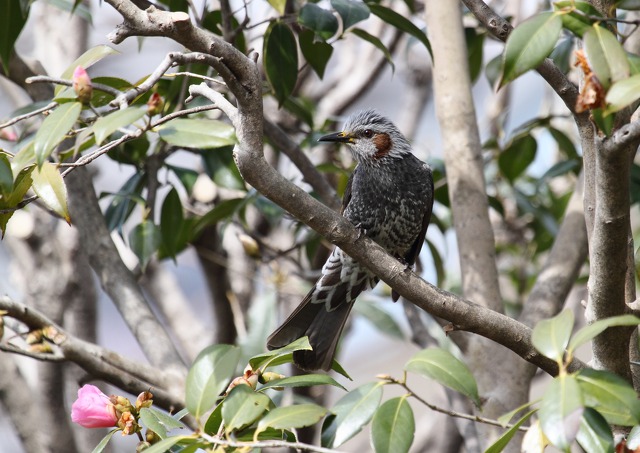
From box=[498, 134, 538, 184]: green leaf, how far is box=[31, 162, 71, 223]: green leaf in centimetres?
230

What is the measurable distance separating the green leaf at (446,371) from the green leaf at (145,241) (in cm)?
141

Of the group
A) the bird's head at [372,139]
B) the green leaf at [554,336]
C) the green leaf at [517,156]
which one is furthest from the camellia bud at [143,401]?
the green leaf at [517,156]

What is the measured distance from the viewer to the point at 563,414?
1.19m

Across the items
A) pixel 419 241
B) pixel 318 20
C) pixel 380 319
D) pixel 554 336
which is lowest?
pixel 380 319

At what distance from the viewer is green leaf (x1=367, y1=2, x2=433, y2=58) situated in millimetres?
2721

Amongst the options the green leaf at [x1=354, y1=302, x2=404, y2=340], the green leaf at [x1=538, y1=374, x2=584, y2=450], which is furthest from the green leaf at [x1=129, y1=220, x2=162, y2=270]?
the green leaf at [x1=538, y1=374, x2=584, y2=450]

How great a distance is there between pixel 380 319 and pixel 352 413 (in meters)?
2.36

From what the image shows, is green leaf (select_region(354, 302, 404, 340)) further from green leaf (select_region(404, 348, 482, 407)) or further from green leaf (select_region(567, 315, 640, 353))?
green leaf (select_region(567, 315, 640, 353))

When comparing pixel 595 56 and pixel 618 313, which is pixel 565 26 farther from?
pixel 618 313

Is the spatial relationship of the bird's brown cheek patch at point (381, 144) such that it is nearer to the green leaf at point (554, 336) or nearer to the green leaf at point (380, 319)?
the green leaf at point (380, 319)

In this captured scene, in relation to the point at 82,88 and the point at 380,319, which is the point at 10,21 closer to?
the point at 82,88

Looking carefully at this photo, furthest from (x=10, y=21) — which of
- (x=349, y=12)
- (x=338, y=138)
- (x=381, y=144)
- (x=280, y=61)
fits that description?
(x=381, y=144)

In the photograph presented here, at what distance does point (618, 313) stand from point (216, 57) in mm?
1063

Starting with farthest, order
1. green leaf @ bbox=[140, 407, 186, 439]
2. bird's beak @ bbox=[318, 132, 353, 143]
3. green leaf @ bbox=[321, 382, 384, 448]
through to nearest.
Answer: bird's beak @ bbox=[318, 132, 353, 143] → green leaf @ bbox=[140, 407, 186, 439] → green leaf @ bbox=[321, 382, 384, 448]
